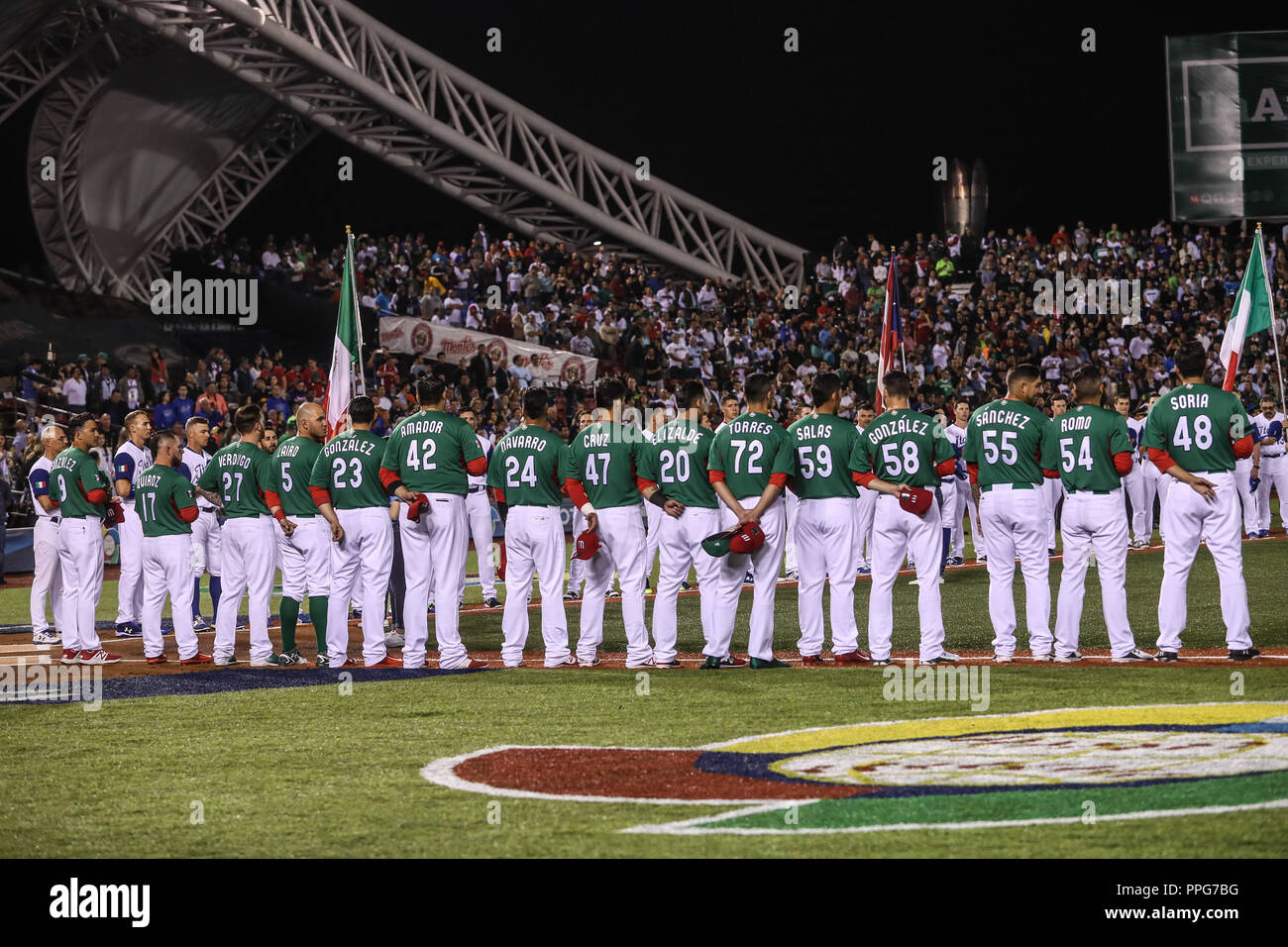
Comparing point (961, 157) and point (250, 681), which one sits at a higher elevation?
point (961, 157)

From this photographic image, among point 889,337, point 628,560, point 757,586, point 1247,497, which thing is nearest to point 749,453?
point 757,586

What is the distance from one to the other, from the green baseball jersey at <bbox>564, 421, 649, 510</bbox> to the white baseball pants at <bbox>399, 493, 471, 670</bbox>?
1000 mm

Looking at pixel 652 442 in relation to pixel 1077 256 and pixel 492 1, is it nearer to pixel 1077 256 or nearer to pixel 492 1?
pixel 1077 256

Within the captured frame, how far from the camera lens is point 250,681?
38.0 ft

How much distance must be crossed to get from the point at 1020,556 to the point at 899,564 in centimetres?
92

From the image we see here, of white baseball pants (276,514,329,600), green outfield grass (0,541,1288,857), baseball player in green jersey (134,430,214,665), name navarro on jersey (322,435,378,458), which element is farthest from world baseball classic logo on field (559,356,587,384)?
name navarro on jersey (322,435,378,458)

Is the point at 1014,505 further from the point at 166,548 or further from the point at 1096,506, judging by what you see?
the point at 166,548

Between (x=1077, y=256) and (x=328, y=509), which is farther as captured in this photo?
(x=1077, y=256)

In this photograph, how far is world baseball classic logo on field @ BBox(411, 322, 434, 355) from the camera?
30938mm

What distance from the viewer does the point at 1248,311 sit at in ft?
53.7

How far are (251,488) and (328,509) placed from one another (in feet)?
3.93
